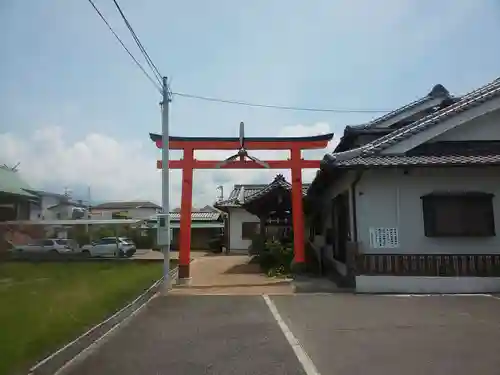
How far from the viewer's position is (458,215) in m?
12.3

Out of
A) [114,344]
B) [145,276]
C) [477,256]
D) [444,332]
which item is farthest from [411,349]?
[145,276]

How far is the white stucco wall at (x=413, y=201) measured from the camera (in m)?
12.3

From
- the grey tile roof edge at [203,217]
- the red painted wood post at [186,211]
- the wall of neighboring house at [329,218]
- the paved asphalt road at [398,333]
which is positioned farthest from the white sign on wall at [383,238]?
the grey tile roof edge at [203,217]

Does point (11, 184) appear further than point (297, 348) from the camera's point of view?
No

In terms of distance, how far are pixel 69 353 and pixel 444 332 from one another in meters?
5.37

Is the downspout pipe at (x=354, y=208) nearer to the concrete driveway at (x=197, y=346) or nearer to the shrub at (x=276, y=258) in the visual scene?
the concrete driveway at (x=197, y=346)

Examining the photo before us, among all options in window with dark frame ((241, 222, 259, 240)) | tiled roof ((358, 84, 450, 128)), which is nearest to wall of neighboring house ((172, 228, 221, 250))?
window with dark frame ((241, 222, 259, 240))

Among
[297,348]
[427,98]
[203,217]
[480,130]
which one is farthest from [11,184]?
[203,217]

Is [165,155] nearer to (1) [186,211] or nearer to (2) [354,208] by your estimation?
(1) [186,211]

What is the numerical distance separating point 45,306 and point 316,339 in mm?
4767

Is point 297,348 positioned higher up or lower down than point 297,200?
lower down

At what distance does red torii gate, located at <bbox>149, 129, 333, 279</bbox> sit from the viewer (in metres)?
15.2

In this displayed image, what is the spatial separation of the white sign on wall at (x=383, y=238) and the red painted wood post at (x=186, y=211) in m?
5.88

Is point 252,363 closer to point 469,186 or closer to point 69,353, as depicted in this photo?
point 69,353
